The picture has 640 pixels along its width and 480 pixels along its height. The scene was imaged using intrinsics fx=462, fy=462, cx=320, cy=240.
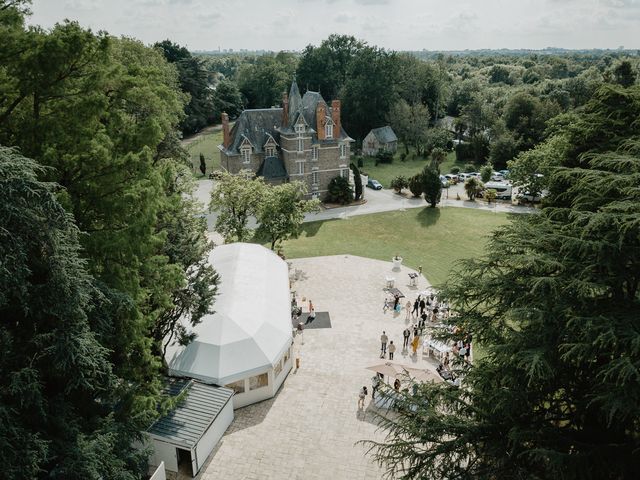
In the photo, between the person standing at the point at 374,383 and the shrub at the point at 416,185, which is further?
the shrub at the point at 416,185

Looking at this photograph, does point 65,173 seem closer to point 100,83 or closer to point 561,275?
point 100,83

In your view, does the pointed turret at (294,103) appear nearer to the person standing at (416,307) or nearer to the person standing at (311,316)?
the person standing at (311,316)

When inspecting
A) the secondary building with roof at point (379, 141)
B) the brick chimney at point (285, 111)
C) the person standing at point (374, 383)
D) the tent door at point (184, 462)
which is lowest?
the tent door at point (184, 462)

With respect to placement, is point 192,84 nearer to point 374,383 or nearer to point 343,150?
point 343,150

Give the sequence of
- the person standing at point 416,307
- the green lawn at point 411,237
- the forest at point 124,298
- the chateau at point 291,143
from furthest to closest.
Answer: the chateau at point 291,143 → the green lawn at point 411,237 → the person standing at point 416,307 → the forest at point 124,298

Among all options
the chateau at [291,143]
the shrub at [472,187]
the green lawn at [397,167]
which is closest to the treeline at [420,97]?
the green lawn at [397,167]

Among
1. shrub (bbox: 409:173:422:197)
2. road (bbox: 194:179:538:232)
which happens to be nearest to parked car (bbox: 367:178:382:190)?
road (bbox: 194:179:538:232)

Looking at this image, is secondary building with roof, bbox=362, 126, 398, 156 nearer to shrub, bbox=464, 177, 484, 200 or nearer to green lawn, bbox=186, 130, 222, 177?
green lawn, bbox=186, 130, 222, 177
